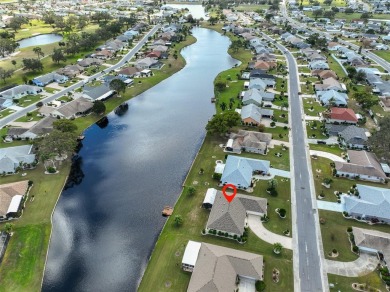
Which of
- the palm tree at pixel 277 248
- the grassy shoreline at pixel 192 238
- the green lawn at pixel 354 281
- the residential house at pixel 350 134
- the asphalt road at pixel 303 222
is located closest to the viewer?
the green lawn at pixel 354 281

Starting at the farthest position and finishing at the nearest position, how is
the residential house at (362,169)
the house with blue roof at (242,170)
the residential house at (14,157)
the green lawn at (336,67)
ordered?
the green lawn at (336,67)
the residential house at (14,157)
the residential house at (362,169)
the house with blue roof at (242,170)

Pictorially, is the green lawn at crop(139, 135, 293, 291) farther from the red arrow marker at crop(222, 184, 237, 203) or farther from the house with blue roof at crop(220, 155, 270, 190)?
the red arrow marker at crop(222, 184, 237, 203)

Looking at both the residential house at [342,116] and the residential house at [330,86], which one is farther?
the residential house at [330,86]

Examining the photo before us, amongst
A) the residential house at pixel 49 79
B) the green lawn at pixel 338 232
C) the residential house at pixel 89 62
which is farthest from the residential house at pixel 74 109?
the green lawn at pixel 338 232

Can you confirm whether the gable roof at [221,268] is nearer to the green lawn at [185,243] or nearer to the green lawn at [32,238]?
the green lawn at [185,243]

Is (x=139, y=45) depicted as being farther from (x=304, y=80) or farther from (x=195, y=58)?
(x=304, y=80)

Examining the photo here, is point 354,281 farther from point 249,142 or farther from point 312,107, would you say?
point 312,107
